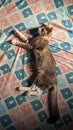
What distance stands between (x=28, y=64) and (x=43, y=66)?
12 centimetres

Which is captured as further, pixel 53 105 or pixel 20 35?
pixel 20 35

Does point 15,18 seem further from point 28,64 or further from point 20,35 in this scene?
point 28,64

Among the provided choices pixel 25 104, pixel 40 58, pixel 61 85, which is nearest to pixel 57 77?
pixel 61 85

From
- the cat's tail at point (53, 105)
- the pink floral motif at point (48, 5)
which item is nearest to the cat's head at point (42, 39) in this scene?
the pink floral motif at point (48, 5)

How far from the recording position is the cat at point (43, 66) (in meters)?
1.85

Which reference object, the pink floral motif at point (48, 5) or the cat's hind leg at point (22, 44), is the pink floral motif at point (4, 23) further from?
the pink floral motif at point (48, 5)

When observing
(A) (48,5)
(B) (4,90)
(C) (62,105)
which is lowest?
(C) (62,105)

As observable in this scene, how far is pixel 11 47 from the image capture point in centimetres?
195

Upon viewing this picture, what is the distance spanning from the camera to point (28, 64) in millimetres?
1930

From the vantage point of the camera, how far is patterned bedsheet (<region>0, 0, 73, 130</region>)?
1.87 m

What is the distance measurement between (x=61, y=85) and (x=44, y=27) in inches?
18.0

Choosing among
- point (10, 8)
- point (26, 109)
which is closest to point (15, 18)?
point (10, 8)

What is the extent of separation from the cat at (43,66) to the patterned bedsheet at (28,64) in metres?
0.05

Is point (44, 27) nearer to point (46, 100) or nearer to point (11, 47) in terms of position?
point (11, 47)
